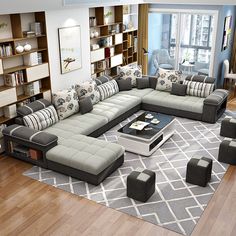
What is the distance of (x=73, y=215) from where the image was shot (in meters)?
4.63

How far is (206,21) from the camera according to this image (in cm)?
966

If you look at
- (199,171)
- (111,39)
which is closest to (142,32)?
(111,39)

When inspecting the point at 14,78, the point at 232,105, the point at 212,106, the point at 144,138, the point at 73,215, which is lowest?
the point at 73,215

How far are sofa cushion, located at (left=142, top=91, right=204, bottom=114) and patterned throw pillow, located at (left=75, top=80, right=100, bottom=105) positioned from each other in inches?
52.5

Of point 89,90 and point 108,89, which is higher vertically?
point 89,90

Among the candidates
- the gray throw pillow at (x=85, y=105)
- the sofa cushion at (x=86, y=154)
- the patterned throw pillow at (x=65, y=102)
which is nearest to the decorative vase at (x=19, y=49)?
the patterned throw pillow at (x=65, y=102)

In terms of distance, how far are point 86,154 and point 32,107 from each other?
5.55ft

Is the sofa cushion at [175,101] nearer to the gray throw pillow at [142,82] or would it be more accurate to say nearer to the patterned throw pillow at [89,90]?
the gray throw pillow at [142,82]

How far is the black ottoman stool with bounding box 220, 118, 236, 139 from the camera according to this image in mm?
6789

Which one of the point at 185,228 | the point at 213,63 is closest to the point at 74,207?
the point at 185,228

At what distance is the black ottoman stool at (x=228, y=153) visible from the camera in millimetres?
5787

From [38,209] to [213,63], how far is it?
6.79 meters

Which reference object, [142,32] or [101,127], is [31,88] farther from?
[142,32]

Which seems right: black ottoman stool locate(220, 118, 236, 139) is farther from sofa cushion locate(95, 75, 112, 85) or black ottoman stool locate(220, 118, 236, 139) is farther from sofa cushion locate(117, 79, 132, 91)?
sofa cushion locate(95, 75, 112, 85)
